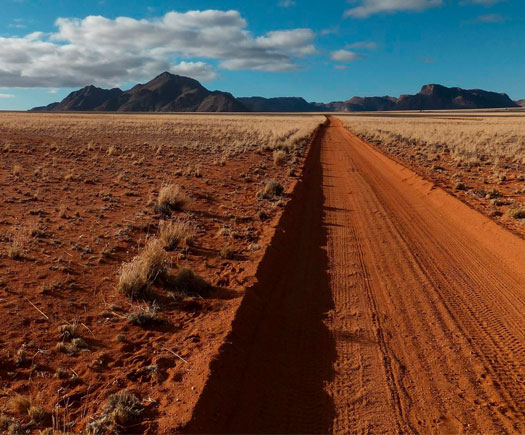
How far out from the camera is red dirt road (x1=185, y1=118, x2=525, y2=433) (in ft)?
11.6

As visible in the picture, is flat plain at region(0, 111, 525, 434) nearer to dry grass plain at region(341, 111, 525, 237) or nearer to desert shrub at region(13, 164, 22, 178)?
dry grass plain at region(341, 111, 525, 237)

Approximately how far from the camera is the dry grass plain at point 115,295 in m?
3.56

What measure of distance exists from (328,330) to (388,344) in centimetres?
76

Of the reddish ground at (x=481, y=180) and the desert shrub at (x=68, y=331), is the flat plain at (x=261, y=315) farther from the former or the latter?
the reddish ground at (x=481, y=180)

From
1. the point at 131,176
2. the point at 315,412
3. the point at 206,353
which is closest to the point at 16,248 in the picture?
the point at 206,353

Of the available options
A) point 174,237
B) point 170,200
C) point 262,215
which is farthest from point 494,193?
point 174,237

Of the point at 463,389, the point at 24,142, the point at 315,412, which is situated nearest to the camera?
the point at 315,412

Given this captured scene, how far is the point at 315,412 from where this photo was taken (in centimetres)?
358

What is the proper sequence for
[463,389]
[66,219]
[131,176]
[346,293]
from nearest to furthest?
[463,389]
[346,293]
[66,219]
[131,176]

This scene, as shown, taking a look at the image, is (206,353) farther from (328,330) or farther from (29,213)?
(29,213)

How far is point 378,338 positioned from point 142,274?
359 centimetres

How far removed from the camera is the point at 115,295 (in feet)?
18.9

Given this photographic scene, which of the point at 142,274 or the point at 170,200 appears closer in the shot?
the point at 142,274

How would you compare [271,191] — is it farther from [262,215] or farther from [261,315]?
[261,315]
